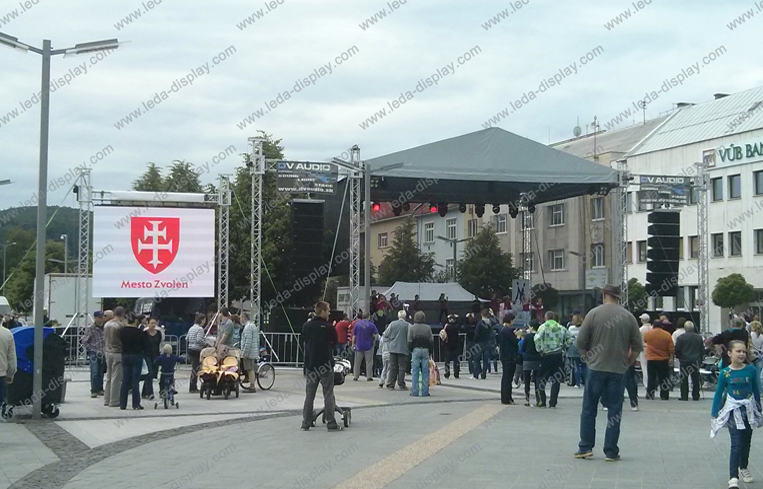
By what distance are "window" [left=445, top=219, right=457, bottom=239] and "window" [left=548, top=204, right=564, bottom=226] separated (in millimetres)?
8911

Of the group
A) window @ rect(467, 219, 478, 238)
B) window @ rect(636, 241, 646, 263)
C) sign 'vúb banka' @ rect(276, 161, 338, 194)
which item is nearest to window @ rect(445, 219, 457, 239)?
window @ rect(467, 219, 478, 238)

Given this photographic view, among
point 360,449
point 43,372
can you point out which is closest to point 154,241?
point 43,372

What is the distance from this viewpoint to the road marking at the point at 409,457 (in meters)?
9.09

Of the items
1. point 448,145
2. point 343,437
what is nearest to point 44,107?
point 343,437

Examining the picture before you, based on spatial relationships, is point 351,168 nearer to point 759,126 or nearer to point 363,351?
point 363,351

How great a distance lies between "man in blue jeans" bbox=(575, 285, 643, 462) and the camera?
10.4m

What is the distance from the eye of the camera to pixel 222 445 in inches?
474

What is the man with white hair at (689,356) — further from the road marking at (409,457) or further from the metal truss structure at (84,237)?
the metal truss structure at (84,237)

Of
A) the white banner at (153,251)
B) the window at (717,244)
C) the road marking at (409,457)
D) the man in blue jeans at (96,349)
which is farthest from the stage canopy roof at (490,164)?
the window at (717,244)

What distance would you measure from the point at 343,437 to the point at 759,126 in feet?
153

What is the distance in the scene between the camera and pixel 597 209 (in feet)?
205

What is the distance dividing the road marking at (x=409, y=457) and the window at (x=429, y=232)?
196 feet

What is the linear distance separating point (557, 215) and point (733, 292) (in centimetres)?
1796

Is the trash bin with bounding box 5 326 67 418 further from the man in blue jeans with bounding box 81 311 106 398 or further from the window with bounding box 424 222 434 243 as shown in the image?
the window with bounding box 424 222 434 243
